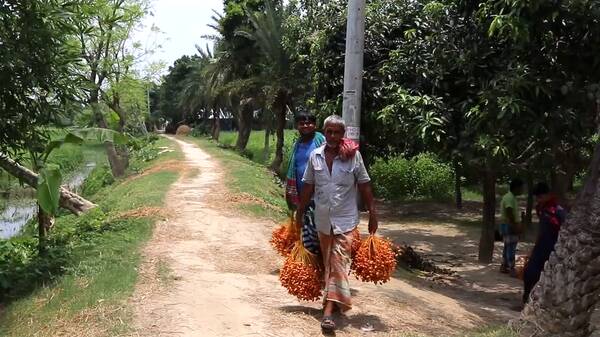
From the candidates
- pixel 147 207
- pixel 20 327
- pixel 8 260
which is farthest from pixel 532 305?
pixel 147 207

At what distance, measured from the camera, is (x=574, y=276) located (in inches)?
194

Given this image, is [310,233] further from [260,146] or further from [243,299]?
[260,146]

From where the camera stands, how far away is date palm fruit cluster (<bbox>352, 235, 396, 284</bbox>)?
525 centimetres

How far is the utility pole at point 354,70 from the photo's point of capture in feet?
24.1

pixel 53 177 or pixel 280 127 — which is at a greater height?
pixel 280 127

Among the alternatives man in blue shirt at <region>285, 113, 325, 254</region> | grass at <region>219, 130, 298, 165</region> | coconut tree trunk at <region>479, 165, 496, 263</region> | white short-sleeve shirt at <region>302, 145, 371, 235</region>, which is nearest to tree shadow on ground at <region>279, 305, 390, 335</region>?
white short-sleeve shirt at <region>302, 145, 371, 235</region>

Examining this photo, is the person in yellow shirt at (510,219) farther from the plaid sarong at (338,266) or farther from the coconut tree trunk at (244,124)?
the coconut tree trunk at (244,124)

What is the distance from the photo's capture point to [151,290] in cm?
594

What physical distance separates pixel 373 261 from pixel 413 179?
868 inches

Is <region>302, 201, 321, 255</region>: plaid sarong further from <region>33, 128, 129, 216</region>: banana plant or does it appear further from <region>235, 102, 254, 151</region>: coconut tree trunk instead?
<region>235, 102, 254, 151</region>: coconut tree trunk

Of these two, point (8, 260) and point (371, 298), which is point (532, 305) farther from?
point (8, 260)

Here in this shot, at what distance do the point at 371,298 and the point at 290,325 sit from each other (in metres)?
1.26

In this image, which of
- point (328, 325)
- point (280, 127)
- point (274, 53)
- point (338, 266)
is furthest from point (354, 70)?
point (280, 127)

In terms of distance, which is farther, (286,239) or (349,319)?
(286,239)
